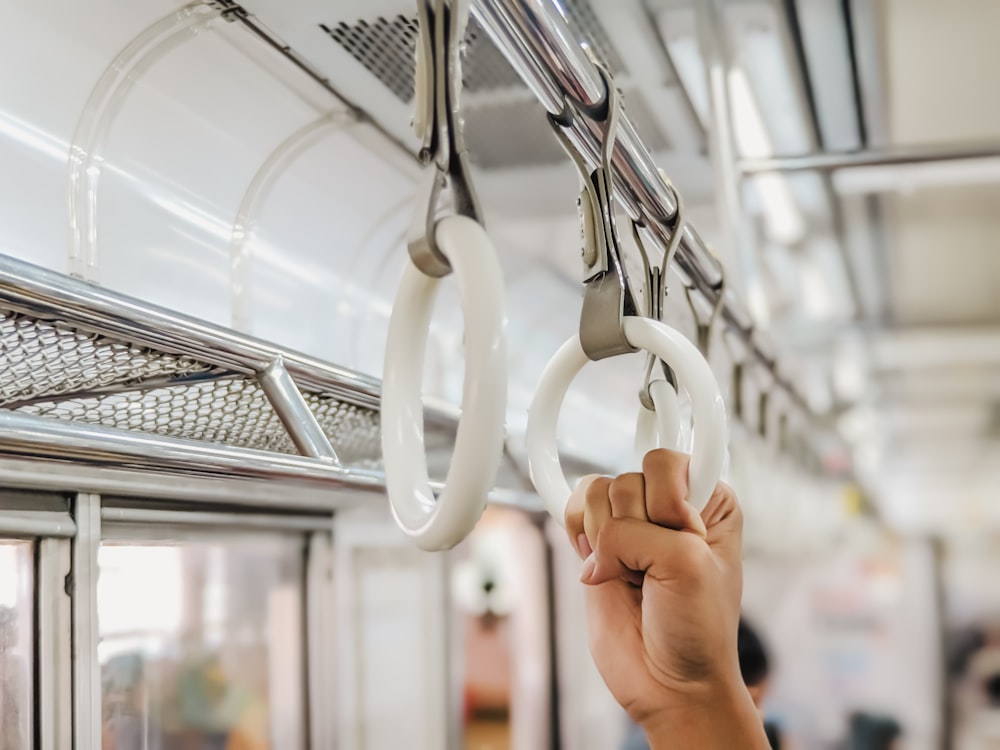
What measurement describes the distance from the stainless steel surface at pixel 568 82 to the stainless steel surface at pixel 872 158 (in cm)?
155

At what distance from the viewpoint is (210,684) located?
8.41ft

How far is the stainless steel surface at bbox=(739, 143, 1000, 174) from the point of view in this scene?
9.07 ft

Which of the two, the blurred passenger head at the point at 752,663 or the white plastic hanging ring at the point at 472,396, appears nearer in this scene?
the white plastic hanging ring at the point at 472,396

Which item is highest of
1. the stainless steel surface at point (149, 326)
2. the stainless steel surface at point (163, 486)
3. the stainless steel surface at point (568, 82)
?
the stainless steel surface at point (568, 82)

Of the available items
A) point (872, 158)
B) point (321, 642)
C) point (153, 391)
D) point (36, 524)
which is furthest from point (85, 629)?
point (872, 158)

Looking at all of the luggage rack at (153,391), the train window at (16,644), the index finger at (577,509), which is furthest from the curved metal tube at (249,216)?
the index finger at (577,509)

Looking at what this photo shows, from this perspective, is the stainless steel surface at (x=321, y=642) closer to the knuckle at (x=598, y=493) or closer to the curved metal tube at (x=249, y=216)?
the curved metal tube at (x=249, y=216)

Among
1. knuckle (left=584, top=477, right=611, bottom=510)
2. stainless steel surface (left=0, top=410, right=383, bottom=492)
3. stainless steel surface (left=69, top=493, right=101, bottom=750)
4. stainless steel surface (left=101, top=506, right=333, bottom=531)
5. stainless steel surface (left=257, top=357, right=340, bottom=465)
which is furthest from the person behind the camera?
stainless steel surface (left=101, top=506, right=333, bottom=531)

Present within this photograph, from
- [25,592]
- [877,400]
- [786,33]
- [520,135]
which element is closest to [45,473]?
[25,592]

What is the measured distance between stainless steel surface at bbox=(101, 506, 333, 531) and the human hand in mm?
1290

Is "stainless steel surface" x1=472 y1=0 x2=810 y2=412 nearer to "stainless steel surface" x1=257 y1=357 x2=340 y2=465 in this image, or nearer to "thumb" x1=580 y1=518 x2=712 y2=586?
"thumb" x1=580 y1=518 x2=712 y2=586

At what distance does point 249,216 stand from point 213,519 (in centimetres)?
72

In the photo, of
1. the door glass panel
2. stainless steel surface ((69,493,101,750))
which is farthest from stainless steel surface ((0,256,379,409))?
the door glass panel

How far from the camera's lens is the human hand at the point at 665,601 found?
2.70 ft
